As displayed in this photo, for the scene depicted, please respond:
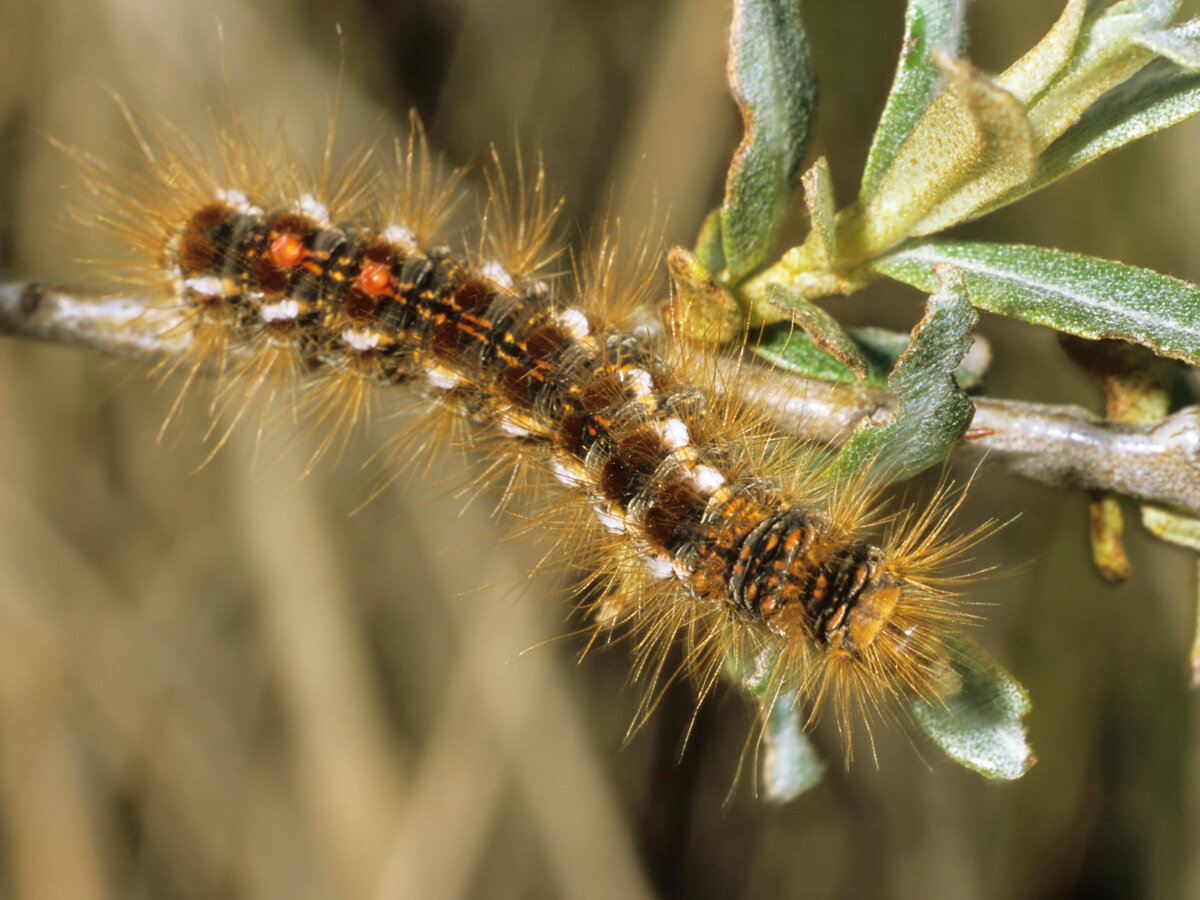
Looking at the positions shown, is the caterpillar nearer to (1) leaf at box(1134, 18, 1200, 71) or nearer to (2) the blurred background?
(1) leaf at box(1134, 18, 1200, 71)

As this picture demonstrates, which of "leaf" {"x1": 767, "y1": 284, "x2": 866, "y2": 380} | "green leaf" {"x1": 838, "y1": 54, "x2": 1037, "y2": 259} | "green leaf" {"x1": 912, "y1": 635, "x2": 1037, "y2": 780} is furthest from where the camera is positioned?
"green leaf" {"x1": 912, "y1": 635, "x2": 1037, "y2": 780}

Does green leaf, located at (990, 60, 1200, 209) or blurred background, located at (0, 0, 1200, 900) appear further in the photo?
blurred background, located at (0, 0, 1200, 900)

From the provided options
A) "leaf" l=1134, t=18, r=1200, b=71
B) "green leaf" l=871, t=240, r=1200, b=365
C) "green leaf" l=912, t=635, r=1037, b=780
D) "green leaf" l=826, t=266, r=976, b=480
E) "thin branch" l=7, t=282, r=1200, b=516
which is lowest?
"green leaf" l=912, t=635, r=1037, b=780

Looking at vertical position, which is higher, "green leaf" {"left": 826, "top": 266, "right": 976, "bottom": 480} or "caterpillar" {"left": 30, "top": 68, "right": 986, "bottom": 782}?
"green leaf" {"left": 826, "top": 266, "right": 976, "bottom": 480}

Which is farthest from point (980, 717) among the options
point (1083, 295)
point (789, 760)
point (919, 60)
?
point (919, 60)

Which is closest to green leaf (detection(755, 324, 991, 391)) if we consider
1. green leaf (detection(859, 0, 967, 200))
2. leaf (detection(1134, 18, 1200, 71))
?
green leaf (detection(859, 0, 967, 200))
